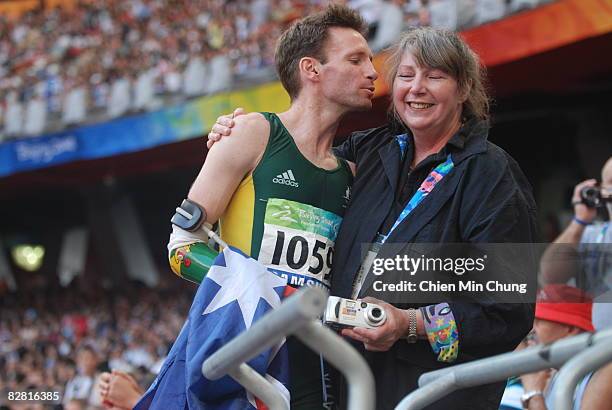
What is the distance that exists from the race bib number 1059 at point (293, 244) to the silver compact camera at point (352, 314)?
372 mm

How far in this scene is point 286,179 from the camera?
315cm

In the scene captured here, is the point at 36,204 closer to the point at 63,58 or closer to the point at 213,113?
the point at 63,58

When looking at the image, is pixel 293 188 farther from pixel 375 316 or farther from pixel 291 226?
pixel 375 316

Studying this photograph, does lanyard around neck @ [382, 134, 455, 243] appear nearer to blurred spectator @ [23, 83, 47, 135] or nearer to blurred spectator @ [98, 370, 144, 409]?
blurred spectator @ [98, 370, 144, 409]

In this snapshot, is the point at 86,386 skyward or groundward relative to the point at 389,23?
groundward

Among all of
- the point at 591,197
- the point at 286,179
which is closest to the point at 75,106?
the point at 591,197

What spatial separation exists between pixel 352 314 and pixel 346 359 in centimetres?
88

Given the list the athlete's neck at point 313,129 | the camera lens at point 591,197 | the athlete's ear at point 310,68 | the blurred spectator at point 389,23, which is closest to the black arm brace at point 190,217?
the athlete's neck at point 313,129

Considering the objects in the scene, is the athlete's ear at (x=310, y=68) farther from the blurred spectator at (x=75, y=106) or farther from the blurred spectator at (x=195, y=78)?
the blurred spectator at (x=75, y=106)

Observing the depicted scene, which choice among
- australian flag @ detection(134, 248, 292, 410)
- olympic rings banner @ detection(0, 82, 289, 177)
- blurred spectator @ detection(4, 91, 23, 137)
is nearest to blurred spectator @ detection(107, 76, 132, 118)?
olympic rings banner @ detection(0, 82, 289, 177)

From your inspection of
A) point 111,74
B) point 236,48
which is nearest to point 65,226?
point 111,74

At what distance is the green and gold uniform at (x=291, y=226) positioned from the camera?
3061mm

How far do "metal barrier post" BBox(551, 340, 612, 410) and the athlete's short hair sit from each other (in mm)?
1745

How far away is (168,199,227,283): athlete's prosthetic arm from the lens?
2.99 m
